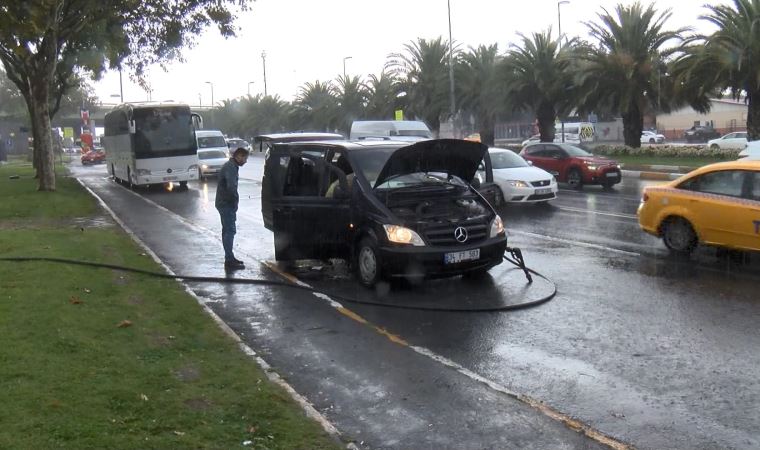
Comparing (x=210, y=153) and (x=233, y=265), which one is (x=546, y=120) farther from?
(x=233, y=265)

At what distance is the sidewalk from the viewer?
2611 cm

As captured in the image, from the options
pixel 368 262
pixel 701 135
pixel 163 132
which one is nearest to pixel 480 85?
pixel 163 132

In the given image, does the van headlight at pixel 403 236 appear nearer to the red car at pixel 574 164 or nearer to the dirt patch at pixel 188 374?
the dirt patch at pixel 188 374

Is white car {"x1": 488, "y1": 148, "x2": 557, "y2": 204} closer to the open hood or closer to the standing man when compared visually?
the open hood

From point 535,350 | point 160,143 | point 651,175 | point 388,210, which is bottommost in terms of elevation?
point 535,350

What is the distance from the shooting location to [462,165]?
32.6 ft

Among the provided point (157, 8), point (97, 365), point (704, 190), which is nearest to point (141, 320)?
point (97, 365)

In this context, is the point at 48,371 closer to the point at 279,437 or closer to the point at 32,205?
the point at 279,437

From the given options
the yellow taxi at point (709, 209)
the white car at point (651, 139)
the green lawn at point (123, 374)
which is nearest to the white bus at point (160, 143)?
the green lawn at point (123, 374)

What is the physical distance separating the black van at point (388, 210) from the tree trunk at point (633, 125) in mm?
25933

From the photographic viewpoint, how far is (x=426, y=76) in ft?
159

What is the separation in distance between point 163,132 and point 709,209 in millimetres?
20417

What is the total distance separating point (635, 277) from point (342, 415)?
5.63m

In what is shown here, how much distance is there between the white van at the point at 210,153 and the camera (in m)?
30.6
